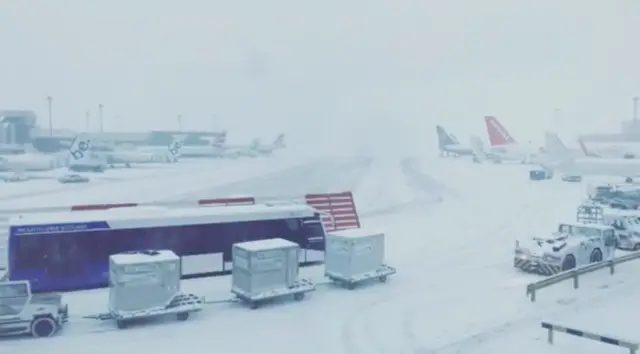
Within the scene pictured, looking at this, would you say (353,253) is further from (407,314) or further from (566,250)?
(566,250)

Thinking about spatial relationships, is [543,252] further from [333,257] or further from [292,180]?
[292,180]

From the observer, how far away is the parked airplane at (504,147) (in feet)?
326

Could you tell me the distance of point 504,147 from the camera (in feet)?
338

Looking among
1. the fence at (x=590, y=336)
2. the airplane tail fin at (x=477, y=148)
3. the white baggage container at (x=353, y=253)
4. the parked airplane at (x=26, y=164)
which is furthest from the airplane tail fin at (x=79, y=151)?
the airplane tail fin at (x=477, y=148)

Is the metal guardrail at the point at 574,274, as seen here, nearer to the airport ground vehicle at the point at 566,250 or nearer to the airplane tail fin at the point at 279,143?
the airport ground vehicle at the point at 566,250

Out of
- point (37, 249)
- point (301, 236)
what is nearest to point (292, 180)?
point (301, 236)

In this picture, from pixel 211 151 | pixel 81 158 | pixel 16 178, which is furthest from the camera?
pixel 211 151

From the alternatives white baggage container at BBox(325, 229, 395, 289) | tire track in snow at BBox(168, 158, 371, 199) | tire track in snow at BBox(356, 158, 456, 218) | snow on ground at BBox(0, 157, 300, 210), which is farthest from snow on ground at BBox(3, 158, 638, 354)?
snow on ground at BBox(0, 157, 300, 210)

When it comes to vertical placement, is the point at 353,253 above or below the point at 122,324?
above

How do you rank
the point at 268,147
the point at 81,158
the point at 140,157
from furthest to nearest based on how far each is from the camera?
the point at 268,147
the point at 140,157
the point at 81,158

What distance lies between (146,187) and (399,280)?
35.5 metres

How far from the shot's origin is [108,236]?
18062mm

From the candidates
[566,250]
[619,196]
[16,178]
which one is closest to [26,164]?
[16,178]

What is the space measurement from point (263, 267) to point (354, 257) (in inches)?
149
